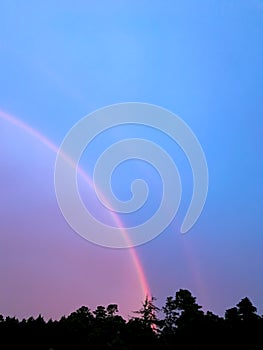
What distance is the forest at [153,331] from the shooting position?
35344mm

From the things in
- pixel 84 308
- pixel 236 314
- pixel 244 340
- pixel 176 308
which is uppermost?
pixel 84 308

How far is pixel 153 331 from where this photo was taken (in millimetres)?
43625

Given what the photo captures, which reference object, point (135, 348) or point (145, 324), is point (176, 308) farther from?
point (135, 348)

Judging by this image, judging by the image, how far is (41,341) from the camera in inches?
1677

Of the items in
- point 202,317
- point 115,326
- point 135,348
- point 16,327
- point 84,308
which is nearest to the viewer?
point 135,348

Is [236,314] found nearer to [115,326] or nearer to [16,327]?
[115,326]

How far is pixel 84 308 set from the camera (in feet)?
194

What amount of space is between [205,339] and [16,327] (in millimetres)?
19295

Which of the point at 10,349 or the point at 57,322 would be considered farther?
the point at 57,322

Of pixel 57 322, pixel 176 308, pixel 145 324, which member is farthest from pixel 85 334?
pixel 176 308

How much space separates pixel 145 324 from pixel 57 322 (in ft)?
27.9

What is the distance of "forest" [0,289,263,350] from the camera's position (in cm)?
3534

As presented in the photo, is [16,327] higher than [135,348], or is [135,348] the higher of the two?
[16,327]

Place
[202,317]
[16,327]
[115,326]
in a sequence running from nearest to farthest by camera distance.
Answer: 1. [202,317]
2. [16,327]
3. [115,326]
